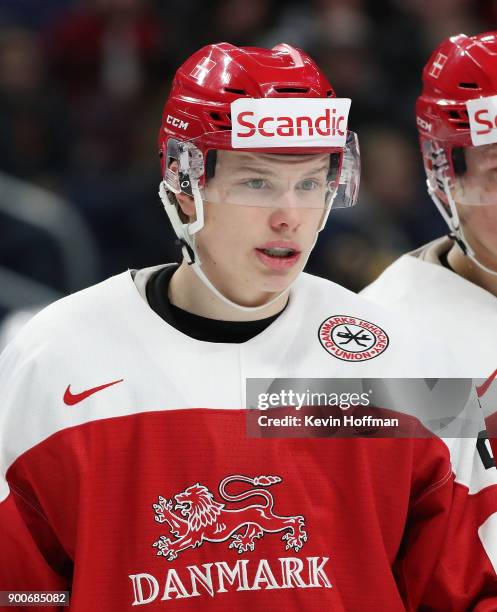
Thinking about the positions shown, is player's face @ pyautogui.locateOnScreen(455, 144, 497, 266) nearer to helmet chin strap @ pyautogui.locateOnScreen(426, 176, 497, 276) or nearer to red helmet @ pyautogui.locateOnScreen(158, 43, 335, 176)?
helmet chin strap @ pyautogui.locateOnScreen(426, 176, 497, 276)

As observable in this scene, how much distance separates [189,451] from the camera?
8.29 ft

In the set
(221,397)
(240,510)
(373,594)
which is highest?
(221,397)

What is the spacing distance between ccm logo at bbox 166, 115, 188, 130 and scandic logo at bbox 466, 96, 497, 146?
2.24 ft

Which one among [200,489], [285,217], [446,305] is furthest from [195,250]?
[446,305]

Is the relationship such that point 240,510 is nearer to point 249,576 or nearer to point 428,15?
point 249,576

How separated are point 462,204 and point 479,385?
1.42 ft

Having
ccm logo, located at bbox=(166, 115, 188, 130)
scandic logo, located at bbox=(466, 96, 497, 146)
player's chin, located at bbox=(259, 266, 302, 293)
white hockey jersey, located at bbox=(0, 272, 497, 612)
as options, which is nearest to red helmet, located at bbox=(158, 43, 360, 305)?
ccm logo, located at bbox=(166, 115, 188, 130)

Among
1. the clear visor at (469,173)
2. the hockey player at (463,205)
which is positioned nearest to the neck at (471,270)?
the hockey player at (463,205)

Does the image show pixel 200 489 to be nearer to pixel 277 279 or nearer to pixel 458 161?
pixel 277 279

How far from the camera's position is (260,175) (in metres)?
2.56

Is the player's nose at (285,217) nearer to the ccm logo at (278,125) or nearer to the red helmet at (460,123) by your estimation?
the ccm logo at (278,125)

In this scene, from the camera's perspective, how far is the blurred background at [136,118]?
5301 millimetres

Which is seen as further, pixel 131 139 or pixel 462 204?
pixel 131 139

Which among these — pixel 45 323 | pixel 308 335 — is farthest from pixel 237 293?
pixel 45 323
